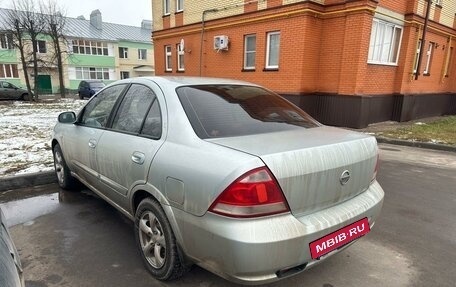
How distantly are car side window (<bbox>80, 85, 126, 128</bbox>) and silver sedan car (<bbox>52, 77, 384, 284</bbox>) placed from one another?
18 centimetres

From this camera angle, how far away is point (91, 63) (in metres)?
38.0

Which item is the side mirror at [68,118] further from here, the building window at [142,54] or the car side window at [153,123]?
the building window at [142,54]

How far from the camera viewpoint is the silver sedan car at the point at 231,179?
196cm

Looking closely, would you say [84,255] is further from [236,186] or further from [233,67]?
[233,67]

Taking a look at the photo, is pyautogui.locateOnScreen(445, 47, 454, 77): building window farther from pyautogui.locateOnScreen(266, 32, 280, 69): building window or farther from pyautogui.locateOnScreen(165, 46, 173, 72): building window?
pyautogui.locateOnScreen(165, 46, 173, 72): building window

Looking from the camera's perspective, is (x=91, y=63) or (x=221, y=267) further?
(x=91, y=63)

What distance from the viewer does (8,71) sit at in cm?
3356

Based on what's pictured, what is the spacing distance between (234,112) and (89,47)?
131 ft

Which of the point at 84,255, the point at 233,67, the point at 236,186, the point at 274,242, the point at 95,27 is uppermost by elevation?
the point at 95,27

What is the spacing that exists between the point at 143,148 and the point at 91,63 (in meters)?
39.5

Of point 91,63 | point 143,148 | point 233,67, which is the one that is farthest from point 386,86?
point 91,63

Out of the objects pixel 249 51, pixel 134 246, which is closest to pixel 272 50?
pixel 249 51

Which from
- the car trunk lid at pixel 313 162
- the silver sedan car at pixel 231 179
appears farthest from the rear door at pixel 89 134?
the car trunk lid at pixel 313 162

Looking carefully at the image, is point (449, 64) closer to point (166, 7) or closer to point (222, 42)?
point (222, 42)
